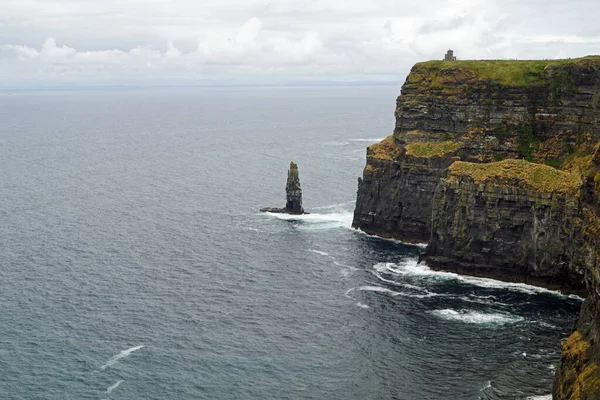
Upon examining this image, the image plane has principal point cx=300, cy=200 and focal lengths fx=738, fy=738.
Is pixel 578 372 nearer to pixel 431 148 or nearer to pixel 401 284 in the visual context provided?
pixel 401 284

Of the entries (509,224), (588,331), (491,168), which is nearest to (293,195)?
(491,168)

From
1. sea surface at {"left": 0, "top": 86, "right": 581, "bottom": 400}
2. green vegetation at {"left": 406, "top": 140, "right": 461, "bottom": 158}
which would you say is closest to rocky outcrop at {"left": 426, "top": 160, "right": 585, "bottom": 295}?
sea surface at {"left": 0, "top": 86, "right": 581, "bottom": 400}

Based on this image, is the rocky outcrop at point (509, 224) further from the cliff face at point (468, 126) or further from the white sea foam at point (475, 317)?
the white sea foam at point (475, 317)

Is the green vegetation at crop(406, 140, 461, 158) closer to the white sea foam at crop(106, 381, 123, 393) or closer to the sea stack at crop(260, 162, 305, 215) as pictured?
the sea stack at crop(260, 162, 305, 215)

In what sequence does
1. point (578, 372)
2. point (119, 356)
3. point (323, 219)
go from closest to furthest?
point (578, 372) → point (119, 356) → point (323, 219)

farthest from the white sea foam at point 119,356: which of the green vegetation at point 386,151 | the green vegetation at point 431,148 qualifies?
the green vegetation at point 386,151

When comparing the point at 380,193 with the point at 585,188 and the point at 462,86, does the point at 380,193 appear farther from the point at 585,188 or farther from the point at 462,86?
the point at 585,188
